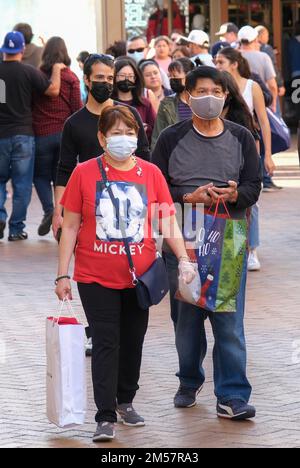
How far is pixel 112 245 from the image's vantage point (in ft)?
22.2

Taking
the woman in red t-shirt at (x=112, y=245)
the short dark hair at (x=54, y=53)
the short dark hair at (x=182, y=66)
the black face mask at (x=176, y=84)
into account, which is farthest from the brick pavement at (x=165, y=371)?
the short dark hair at (x=54, y=53)

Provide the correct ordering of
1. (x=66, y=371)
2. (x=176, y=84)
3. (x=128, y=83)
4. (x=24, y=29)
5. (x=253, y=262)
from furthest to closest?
(x=24, y=29), (x=253, y=262), (x=176, y=84), (x=128, y=83), (x=66, y=371)

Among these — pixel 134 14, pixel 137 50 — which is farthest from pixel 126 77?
pixel 134 14

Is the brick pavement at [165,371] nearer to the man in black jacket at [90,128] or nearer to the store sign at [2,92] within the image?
the man in black jacket at [90,128]

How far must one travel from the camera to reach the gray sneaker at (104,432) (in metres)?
6.68

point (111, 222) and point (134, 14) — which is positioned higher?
point (111, 222)

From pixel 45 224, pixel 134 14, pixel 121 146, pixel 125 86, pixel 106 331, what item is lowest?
pixel 45 224

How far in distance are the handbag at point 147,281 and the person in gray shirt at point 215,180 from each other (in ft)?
1.74

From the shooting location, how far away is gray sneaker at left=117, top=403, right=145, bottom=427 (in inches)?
275

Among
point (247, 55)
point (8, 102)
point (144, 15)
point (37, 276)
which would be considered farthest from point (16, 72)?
point (144, 15)

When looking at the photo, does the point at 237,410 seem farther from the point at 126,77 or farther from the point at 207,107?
the point at 126,77

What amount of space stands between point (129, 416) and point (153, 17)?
1899 cm

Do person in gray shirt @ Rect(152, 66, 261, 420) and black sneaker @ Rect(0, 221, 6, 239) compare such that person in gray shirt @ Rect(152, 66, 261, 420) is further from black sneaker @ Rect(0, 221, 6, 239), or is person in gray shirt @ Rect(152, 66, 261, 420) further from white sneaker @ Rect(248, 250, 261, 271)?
black sneaker @ Rect(0, 221, 6, 239)

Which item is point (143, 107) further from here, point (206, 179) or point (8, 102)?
point (206, 179)
